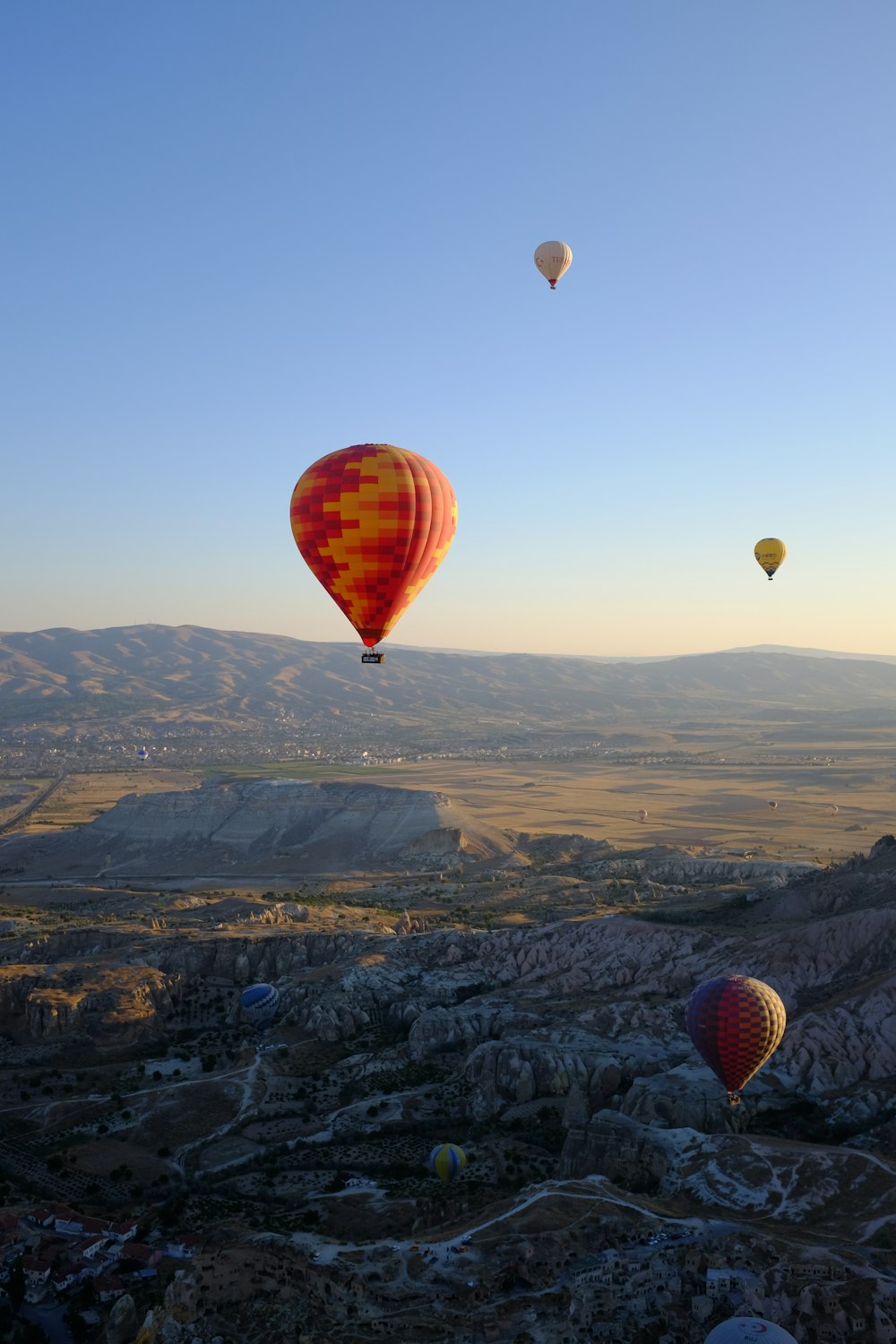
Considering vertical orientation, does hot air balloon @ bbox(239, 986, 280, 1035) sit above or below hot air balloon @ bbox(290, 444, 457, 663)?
below

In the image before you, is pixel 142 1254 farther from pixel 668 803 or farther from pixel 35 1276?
pixel 668 803

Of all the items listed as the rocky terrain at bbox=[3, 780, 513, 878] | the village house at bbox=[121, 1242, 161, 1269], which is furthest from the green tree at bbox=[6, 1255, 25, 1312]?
the rocky terrain at bbox=[3, 780, 513, 878]

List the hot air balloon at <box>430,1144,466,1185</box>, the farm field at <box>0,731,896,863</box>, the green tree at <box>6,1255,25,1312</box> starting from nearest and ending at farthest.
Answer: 1. the green tree at <box>6,1255,25,1312</box>
2. the hot air balloon at <box>430,1144,466,1185</box>
3. the farm field at <box>0,731,896,863</box>

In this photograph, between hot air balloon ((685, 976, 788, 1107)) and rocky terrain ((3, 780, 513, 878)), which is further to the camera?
rocky terrain ((3, 780, 513, 878))

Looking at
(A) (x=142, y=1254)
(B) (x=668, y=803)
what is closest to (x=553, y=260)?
(A) (x=142, y=1254)

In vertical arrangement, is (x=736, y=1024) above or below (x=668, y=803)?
above

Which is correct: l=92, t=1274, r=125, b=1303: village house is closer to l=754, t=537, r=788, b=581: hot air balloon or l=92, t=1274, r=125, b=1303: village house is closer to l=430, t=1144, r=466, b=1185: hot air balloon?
l=430, t=1144, r=466, b=1185: hot air balloon

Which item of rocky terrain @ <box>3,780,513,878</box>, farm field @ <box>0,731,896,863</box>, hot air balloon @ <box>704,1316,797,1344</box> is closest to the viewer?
hot air balloon @ <box>704,1316,797,1344</box>
